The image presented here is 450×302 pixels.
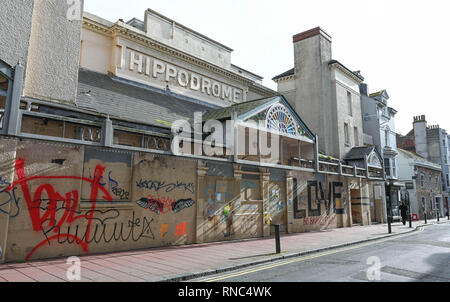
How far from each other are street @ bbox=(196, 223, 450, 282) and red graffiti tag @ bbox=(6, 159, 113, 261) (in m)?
4.71

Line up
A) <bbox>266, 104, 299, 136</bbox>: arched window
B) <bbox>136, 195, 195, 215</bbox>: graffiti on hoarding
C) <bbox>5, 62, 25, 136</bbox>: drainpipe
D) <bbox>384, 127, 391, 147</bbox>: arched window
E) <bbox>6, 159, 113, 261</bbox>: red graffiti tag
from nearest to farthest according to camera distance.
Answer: <bbox>5, 62, 25, 136</bbox>: drainpipe → <bbox>6, 159, 113, 261</bbox>: red graffiti tag → <bbox>136, 195, 195, 215</bbox>: graffiti on hoarding → <bbox>266, 104, 299, 136</bbox>: arched window → <bbox>384, 127, 391, 147</bbox>: arched window

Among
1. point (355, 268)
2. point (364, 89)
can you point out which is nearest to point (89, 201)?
point (355, 268)

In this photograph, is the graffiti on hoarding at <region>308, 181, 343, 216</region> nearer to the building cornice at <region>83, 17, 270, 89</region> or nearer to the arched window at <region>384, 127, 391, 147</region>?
the building cornice at <region>83, 17, 270, 89</region>

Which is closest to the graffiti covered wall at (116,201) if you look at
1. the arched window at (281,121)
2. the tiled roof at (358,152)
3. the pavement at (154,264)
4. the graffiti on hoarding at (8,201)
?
the graffiti on hoarding at (8,201)

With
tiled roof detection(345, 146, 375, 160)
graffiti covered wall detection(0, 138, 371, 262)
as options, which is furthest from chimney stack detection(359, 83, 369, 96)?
graffiti covered wall detection(0, 138, 371, 262)

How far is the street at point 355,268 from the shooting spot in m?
6.64

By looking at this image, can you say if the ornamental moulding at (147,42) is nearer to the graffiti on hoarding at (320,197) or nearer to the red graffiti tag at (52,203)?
the red graffiti tag at (52,203)

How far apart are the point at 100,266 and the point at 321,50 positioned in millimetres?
24099

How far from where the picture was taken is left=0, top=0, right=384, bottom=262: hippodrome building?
8516 millimetres

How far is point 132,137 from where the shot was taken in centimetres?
1077

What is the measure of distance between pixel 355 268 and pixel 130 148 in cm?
671

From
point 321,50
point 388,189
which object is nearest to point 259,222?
point 321,50

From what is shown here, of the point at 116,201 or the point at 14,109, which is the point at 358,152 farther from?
the point at 14,109
